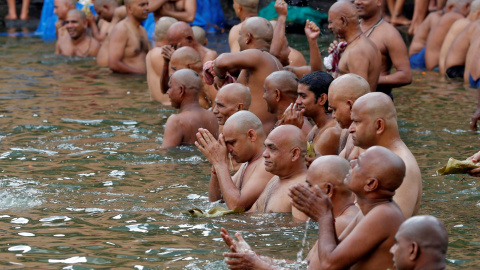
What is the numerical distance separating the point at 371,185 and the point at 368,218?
0.18m

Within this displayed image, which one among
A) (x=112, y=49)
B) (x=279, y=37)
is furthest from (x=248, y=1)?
(x=112, y=49)

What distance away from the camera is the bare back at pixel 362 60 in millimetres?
7859

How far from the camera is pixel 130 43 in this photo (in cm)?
1374

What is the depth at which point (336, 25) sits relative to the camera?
8.00m

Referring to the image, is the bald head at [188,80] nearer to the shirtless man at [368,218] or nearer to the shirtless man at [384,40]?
the shirtless man at [384,40]

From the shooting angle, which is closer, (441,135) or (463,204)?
(463,204)

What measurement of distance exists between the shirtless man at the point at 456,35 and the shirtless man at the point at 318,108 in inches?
237

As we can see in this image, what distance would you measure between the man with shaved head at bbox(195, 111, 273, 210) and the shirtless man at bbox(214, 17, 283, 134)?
63.8 inches

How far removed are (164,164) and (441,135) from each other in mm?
3124

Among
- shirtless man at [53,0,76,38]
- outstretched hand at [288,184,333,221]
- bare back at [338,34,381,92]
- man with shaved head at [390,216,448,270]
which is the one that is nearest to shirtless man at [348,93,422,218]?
outstretched hand at [288,184,333,221]

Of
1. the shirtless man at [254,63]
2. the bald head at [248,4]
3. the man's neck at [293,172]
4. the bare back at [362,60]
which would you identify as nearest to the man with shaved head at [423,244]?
the man's neck at [293,172]

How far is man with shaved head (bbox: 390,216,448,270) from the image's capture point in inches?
155

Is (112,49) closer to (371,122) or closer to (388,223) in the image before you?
(371,122)

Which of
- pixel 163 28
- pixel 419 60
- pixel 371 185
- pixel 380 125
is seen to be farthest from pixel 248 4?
pixel 371 185
